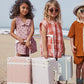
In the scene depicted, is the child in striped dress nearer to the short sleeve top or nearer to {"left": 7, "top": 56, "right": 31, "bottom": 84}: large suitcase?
{"left": 7, "top": 56, "right": 31, "bottom": 84}: large suitcase

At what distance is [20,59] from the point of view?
11.2ft

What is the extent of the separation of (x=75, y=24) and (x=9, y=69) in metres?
1.24

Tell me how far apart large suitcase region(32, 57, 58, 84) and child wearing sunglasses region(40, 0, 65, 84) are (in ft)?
1.03

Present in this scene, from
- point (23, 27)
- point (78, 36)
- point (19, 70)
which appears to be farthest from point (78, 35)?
point (19, 70)

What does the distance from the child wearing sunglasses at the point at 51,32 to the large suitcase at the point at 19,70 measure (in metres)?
0.38

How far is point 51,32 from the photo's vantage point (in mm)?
3662

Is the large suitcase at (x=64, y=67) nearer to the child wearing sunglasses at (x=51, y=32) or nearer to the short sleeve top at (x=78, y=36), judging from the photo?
the child wearing sunglasses at (x=51, y=32)

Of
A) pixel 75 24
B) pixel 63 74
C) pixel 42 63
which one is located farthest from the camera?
pixel 75 24

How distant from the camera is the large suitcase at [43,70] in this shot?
326 cm

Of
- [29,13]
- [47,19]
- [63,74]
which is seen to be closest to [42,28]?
[47,19]

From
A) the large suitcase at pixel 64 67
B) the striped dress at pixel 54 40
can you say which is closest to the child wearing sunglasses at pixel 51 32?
the striped dress at pixel 54 40

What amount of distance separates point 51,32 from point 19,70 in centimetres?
74

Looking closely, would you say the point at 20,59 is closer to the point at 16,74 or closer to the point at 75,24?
the point at 16,74

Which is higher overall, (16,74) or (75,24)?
(75,24)
